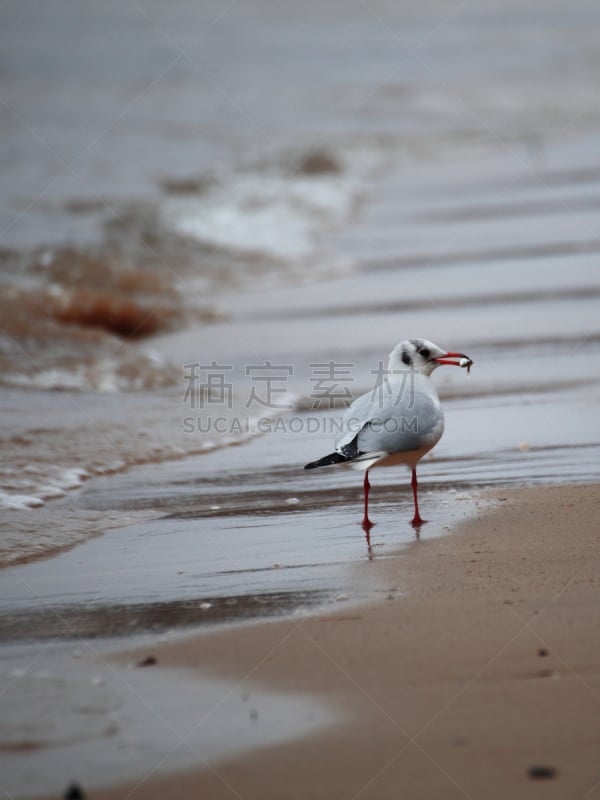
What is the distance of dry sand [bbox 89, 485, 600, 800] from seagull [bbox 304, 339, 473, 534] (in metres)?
0.51

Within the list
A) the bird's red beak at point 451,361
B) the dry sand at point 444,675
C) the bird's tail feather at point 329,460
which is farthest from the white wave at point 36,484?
the dry sand at point 444,675

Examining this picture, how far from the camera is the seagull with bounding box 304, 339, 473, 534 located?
471cm

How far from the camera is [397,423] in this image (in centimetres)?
477

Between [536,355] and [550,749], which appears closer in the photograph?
[550,749]

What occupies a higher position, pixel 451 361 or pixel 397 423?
pixel 451 361

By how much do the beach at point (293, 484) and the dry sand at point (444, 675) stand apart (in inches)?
0.4

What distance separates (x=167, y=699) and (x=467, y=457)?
277 centimetres

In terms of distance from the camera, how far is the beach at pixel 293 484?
9.86ft

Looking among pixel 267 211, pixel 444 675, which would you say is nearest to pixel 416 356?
pixel 444 675

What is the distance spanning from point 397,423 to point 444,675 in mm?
1657

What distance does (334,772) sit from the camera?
2822mm

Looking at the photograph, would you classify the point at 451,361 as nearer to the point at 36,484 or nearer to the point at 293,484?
the point at 293,484

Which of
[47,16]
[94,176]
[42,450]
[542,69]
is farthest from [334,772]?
[47,16]

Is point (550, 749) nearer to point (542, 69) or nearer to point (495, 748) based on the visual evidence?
point (495, 748)
